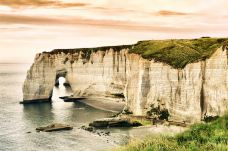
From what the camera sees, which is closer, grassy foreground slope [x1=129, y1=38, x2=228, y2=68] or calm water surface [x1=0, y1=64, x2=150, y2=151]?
calm water surface [x1=0, y1=64, x2=150, y2=151]

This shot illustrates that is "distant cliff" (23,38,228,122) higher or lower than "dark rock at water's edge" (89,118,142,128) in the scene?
higher

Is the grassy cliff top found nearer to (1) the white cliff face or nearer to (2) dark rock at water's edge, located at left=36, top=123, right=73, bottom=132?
(1) the white cliff face

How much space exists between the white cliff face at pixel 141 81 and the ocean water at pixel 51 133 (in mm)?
5631

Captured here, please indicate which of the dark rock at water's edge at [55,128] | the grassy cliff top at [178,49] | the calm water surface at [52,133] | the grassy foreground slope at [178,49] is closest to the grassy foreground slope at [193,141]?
the calm water surface at [52,133]

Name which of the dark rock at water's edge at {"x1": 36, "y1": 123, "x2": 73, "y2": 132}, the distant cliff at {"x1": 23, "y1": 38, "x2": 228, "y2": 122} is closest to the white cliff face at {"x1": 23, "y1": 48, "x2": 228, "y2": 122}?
the distant cliff at {"x1": 23, "y1": 38, "x2": 228, "y2": 122}

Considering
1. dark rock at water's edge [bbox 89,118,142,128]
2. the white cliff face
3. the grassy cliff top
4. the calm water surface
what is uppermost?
the grassy cliff top

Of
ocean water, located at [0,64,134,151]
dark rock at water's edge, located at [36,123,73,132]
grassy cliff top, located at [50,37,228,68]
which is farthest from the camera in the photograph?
grassy cliff top, located at [50,37,228,68]

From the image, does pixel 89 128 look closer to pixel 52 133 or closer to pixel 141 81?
pixel 52 133

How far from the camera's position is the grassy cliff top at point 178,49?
205 ft

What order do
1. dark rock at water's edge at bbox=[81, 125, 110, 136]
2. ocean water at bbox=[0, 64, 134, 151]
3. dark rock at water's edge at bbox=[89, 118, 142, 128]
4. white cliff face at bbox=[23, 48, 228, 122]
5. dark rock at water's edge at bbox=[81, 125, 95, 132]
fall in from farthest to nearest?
dark rock at water's edge at bbox=[89, 118, 142, 128], dark rock at water's edge at bbox=[81, 125, 95, 132], dark rock at water's edge at bbox=[81, 125, 110, 136], white cliff face at bbox=[23, 48, 228, 122], ocean water at bbox=[0, 64, 134, 151]

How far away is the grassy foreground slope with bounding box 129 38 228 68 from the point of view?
62.4 m

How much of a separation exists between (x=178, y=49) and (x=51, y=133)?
23.9 metres

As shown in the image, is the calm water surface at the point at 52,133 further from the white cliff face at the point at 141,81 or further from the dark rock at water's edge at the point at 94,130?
the white cliff face at the point at 141,81

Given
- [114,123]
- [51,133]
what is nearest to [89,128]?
[114,123]
